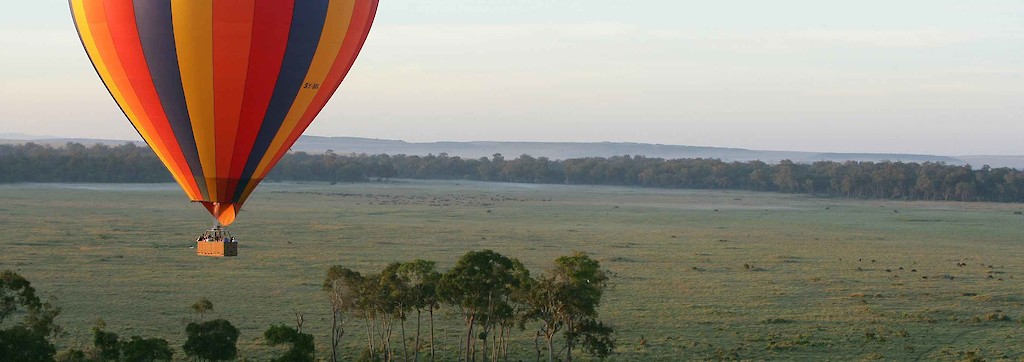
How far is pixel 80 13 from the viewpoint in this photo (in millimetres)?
21828

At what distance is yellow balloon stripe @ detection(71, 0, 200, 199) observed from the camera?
853 inches

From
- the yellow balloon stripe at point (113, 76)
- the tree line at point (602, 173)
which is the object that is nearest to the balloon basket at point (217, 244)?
the yellow balloon stripe at point (113, 76)

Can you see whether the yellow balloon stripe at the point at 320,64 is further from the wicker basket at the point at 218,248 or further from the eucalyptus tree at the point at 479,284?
the eucalyptus tree at the point at 479,284

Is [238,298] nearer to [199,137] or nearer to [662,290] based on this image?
[662,290]

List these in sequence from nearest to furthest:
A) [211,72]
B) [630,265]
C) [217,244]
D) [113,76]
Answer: [217,244], [211,72], [113,76], [630,265]

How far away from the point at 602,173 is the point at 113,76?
137563 millimetres

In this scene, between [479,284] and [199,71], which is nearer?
[199,71]

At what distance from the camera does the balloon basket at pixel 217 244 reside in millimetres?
19516

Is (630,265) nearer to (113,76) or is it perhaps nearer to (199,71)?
(113,76)

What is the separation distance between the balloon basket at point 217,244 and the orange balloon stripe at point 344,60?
2.51 meters

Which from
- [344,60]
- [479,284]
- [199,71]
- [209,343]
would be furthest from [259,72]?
[479,284]

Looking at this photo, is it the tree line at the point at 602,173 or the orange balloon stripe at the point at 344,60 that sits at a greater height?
the orange balloon stripe at the point at 344,60

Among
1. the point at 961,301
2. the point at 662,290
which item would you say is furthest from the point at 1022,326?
the point at 662,290

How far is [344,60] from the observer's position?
23172 mm
